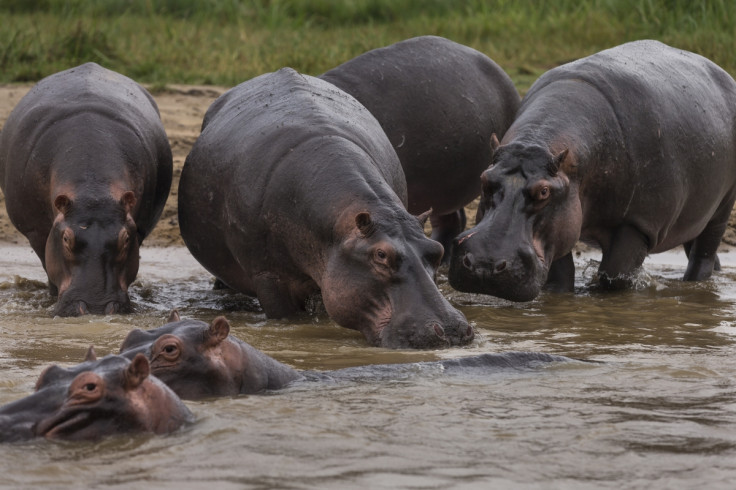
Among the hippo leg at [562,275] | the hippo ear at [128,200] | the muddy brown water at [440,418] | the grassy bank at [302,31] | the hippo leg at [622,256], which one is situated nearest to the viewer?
the muddy brown water at [440,418]

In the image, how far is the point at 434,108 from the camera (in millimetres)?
8844

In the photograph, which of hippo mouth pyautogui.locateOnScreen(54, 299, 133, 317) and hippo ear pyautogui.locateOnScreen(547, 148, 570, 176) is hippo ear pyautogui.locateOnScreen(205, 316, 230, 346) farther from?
hippo ear pyautogui.locateOnScreen(547, 148, 570, 176)

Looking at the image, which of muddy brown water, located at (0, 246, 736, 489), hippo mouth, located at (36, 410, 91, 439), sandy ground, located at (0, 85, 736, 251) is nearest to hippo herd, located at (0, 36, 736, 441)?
muddy brown water, located at (0, 246, 736, 489)

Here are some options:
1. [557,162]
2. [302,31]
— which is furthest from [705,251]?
[302,31]

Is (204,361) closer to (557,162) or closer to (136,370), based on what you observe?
(136,370)

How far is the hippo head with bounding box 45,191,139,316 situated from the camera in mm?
7051

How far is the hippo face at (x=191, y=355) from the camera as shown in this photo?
15.4 feet

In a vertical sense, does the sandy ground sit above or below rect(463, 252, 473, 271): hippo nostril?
below

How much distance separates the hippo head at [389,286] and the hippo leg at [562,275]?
6.27ft

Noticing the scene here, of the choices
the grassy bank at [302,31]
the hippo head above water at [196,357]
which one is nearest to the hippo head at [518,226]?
the hippo head above water at [196,357]

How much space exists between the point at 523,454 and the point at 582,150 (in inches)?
140

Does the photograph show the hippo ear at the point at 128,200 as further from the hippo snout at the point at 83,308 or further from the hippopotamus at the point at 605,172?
the hippopotamus at the point at 605,172

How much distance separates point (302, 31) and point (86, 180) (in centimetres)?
756

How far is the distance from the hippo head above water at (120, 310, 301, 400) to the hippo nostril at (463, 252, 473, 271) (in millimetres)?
2212
